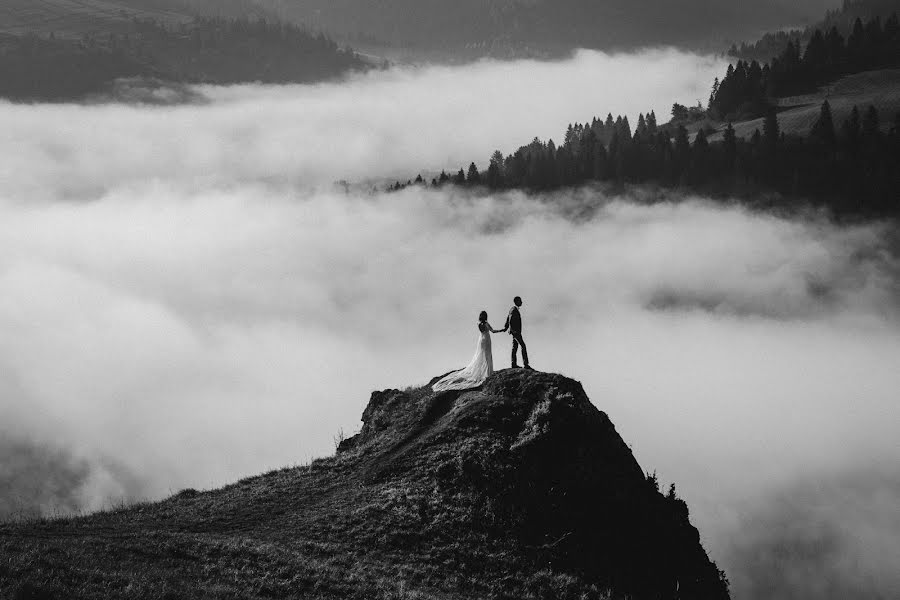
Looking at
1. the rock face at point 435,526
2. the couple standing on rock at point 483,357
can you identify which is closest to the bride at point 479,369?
the couple standing on rock at point 483,357

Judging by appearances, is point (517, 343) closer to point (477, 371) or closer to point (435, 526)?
point (477, 371)

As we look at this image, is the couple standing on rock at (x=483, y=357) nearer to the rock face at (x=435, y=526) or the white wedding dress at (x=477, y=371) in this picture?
the white wedding dress at (x=477, y=371)

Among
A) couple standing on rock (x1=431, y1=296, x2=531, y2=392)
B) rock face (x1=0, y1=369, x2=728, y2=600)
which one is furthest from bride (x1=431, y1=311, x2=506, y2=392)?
rock face (x1=0, y1=369, x2=728, y2=600)

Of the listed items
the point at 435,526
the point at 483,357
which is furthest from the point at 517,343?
the point at 435,526

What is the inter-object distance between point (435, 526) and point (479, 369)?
30.5ft

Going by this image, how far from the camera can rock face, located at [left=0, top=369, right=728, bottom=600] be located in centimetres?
2206

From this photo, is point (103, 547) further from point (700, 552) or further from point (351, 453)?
point (700, 552)

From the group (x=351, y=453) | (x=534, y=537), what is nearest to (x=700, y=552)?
(x=534, y=537)

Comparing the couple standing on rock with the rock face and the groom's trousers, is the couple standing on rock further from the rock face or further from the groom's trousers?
the rock face

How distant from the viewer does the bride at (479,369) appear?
34438 millimetres

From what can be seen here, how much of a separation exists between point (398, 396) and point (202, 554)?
639 inches

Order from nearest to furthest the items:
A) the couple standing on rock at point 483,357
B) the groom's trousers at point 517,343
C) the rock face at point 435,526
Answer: the rock face at point 435,526, the couple standing on rock at point 483,357, the groom's trousers at point 517,343

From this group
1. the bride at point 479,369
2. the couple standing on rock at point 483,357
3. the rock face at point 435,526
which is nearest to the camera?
the rock face at point 435,526

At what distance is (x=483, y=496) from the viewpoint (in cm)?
2889
